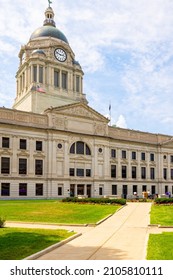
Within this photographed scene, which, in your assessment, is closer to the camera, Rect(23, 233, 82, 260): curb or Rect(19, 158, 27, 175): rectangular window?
Rect(23, 233, 82, 260): curb

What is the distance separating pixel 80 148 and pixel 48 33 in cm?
3203

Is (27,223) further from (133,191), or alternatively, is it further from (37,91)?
(133,191)

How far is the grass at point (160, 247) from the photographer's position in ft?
41.9

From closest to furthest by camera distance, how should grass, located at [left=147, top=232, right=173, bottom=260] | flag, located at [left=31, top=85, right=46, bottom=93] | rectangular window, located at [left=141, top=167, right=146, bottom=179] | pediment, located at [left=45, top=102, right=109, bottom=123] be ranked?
grass, located at [left=147, top=232, right=173, bottom=260] → pediment, located at [left=45, top=102, right=109, bottom=123] → flag, located at [left=31, top=85, right=46, bottom=93] → rectangular window, located at [left=141, top=167, right=146, bottom=179]

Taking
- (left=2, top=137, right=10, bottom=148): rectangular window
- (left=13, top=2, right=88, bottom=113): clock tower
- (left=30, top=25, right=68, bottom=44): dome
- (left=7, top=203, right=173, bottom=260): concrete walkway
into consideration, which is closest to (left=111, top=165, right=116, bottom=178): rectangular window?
(left=13, top=2, right=88, bottom=113): clock tower

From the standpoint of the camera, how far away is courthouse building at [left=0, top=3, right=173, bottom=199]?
63.0 metres

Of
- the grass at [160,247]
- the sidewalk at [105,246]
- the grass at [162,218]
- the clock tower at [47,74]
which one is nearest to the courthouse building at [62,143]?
the clock tower at [47,74]

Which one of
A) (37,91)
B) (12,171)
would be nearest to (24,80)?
(37,91)

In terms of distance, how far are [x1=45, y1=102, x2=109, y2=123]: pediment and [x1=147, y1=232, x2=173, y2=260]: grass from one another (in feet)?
169

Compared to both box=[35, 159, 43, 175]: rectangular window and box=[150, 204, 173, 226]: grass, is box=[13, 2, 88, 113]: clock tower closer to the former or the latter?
box=[35, 159, 43, 175]: rectangular window

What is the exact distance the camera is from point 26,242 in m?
15.9

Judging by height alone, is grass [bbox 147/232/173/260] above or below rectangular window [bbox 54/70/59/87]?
below

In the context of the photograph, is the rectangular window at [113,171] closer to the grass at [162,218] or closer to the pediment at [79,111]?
the pediment at [79,111]

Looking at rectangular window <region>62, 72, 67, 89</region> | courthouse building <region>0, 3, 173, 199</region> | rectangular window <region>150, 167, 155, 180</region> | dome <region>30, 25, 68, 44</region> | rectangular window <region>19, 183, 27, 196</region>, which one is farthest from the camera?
rectangular window <region>150, 167, 155, 180</region>
